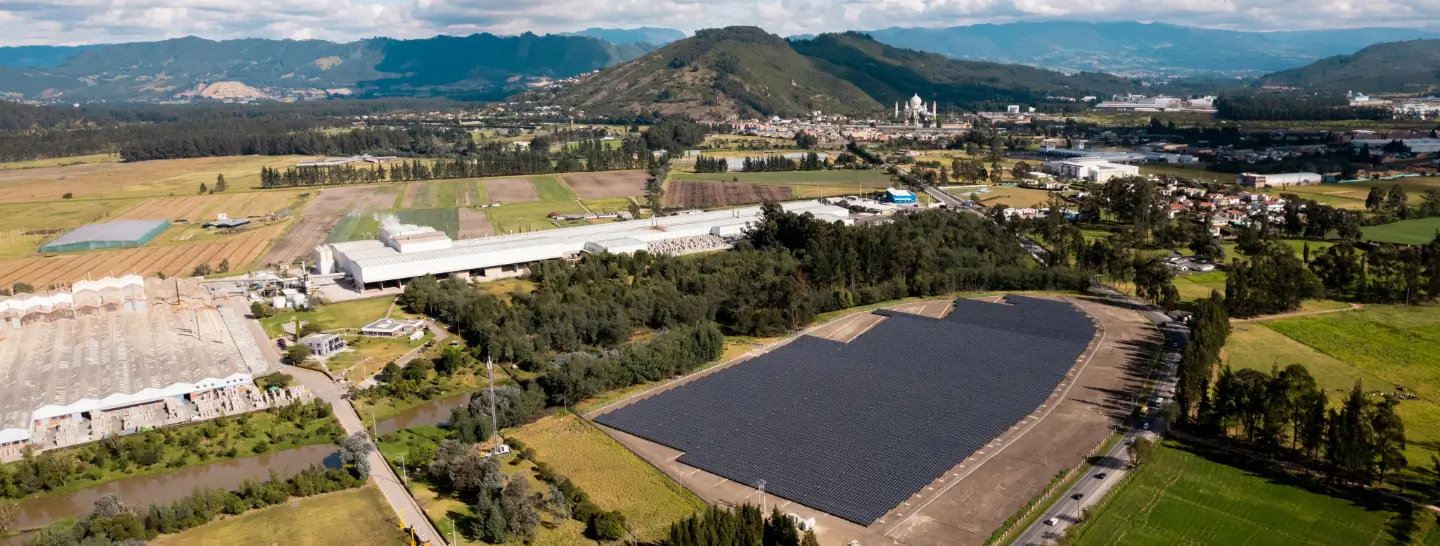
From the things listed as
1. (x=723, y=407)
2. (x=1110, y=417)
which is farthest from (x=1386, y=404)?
(x=723, y=407)

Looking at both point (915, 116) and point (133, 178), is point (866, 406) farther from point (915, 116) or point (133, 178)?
point (915, 116)

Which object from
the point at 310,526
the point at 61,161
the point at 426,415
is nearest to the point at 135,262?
the point at 426,415

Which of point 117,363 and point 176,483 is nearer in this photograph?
point 176,483

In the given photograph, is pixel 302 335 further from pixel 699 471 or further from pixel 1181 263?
pixel 1181 263

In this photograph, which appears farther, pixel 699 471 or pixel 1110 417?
pixel 1110 417

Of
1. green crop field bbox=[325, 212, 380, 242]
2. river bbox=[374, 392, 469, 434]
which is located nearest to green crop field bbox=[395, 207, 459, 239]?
green crop field bbox=[325, 212, 380, 242]

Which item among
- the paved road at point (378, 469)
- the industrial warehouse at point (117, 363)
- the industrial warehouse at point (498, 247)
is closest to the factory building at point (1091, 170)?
the industrial warehouse at point (498, 247)

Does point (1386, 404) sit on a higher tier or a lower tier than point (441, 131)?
lower
